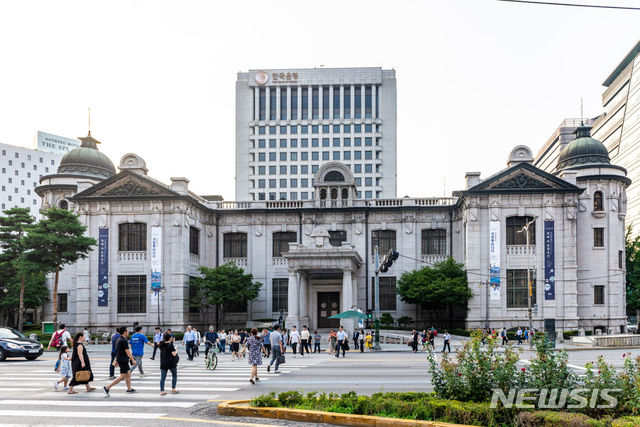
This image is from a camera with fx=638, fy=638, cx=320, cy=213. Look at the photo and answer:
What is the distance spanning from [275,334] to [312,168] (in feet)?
276

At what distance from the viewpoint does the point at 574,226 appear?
5044 centimetres

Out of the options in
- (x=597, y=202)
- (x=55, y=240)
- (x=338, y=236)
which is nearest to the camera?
(x=55, y=240)

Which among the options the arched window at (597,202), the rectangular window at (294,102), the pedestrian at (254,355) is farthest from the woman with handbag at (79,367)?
the rectangular window at (294,102)

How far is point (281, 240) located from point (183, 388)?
132 feet

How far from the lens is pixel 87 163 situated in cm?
6062

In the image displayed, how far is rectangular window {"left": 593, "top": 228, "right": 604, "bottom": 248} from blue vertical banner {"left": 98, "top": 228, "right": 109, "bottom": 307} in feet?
132

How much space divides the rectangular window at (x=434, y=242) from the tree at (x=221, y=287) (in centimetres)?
1573

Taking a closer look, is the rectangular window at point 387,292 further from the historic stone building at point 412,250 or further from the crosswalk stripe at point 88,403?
the crosswalk stripe at point 88,403

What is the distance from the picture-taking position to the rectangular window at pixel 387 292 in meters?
56.8

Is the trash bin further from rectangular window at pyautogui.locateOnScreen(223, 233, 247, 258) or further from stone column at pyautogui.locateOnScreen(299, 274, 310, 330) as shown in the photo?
stone column at pyautogui.locateOnScreen(299, 274, 310, 330)

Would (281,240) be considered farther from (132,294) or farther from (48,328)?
(48,328)

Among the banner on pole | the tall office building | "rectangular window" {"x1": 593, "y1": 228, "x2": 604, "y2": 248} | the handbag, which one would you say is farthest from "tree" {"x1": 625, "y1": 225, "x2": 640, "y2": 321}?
the handbag

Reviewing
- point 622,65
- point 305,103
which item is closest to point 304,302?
point 305,103

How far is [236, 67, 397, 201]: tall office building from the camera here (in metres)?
106
